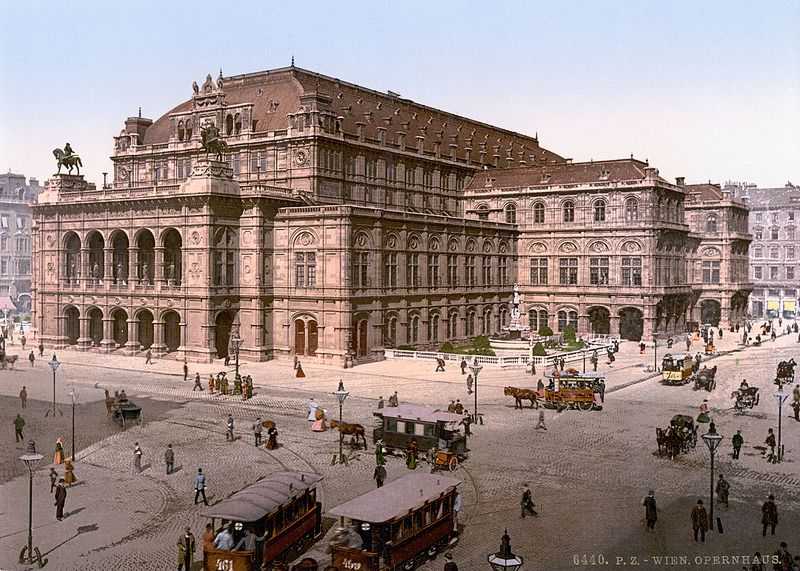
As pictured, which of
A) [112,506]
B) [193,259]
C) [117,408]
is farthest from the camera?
[193,259]

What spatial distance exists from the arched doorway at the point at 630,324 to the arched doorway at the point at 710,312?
25.5 m

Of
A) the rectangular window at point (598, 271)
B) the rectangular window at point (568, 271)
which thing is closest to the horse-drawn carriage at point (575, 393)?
the rectangular window at point (598, 271)

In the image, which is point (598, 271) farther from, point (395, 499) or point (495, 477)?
point (395, 499)

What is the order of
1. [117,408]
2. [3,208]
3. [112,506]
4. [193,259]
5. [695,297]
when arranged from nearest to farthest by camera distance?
[112,506]
[117,408]
[193,259]
[3,208]
[695,297]

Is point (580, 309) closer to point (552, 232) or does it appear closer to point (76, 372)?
point (552, 232)

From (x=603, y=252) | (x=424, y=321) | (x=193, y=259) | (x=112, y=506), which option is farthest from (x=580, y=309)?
(x=112, y=506)

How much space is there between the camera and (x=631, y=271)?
7925 cm

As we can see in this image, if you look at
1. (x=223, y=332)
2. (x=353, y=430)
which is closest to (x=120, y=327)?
(x=223, y=332)

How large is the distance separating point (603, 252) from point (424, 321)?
22.3 metres

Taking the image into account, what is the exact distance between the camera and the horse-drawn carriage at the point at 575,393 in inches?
1731

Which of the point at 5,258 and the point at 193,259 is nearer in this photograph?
the point at 193,259

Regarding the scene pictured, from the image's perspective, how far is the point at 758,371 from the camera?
61.0m

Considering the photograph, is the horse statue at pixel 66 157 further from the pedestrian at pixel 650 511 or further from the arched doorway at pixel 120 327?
the pedestrian at pixel 650 511

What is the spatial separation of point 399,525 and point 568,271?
6518 centimetres
